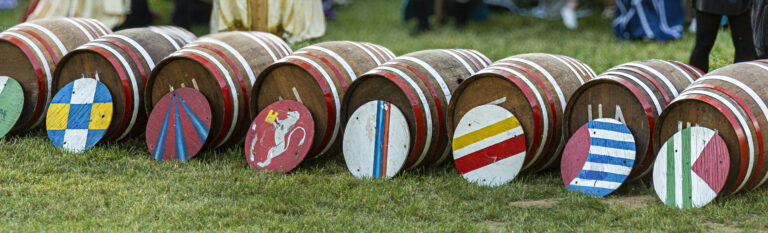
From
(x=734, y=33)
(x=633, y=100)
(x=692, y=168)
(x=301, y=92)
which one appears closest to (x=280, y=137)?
(x=301, y=92)

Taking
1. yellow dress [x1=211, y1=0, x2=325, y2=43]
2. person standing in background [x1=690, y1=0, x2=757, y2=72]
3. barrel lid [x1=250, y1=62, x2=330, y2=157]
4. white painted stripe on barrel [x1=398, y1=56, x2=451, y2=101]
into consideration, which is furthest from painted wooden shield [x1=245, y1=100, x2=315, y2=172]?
yellow dress [x1=211, y1=0, x2=325, y2=43]

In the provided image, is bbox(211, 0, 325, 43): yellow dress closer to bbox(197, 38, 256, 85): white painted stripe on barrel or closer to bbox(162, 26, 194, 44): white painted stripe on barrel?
bbox(162, 26, 194, 44): white painted stripe on barrel

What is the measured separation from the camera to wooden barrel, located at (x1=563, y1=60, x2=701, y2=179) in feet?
13.5

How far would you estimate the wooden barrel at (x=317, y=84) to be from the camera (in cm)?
461

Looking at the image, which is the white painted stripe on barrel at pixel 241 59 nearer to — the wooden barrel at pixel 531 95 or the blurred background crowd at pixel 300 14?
the wooden barrel at pixel 531 95

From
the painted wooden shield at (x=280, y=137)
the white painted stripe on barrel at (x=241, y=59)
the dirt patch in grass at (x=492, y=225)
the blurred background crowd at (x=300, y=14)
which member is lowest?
the blurred background crowd at (x=300, y=14)

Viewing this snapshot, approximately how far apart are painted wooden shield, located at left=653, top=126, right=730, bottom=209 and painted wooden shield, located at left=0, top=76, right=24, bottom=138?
339 cm

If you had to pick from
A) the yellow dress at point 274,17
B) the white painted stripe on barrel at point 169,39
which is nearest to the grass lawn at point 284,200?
the white painted stripe on barrel at point 169,39

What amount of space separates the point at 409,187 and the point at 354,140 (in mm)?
437

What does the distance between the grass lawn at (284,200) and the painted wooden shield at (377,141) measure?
0.08 metres

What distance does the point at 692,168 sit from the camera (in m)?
3.85

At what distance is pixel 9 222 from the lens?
370 centimetres

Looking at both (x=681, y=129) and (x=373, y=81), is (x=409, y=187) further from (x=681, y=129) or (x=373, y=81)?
(x=681, y=129)

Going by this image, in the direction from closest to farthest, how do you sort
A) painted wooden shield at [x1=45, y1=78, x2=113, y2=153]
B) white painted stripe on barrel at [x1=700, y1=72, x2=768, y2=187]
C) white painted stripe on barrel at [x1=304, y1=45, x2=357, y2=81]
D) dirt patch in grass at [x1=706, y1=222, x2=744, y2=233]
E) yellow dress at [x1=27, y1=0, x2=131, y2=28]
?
dirt patch in grass at [x1=706, y1=222, x2=744, y2=233] → white painted stripe on barrel at [x1=700, y1=72, x2=768, y2=187] → white painted stripe on barrel at [x1=304, y1=45, x2=357, y2=81] → painted wooden shield at [x1=45, y1=78, x2=113, y2=153] → yellow dress at [x1=27, y1=0, x2=131, y2=28]
